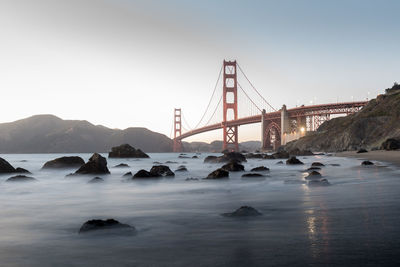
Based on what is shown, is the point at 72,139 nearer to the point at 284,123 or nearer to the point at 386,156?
the point at 284,123

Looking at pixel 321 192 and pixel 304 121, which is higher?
pixel 304 121

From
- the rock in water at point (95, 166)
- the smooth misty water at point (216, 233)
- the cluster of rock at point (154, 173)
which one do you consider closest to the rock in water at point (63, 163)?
the rock in water at point (95, 166)

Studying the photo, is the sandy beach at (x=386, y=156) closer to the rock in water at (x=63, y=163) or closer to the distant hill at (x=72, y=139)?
the rock in water at (x=63, y=163)

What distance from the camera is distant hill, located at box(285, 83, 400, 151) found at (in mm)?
45188

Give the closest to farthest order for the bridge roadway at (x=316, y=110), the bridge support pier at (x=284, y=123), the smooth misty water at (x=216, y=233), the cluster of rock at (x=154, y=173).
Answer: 1. the smooth misty water at (x=216, y=233)
2. the cluster of rock at (x=154, y=173)
3. the bridge roadway at (x=316, y=110)
4. the bridge support pier at (x=284, y=123)

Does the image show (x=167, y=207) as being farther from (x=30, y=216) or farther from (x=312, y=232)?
(x=312, y=232)

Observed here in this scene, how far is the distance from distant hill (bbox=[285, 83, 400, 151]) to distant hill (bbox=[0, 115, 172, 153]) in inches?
3794

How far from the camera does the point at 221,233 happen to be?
4086 millimetres

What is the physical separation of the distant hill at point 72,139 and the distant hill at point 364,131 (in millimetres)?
96375

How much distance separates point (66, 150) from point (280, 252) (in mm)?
157563

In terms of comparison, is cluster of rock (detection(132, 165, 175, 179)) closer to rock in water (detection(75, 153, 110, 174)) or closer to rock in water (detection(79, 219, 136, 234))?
rock in water (detection(75, 153, 110, 174))

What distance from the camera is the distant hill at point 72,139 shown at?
153500mm

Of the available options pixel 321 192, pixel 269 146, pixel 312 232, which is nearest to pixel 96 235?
pixel 312 232

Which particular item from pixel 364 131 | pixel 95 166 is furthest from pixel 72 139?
pixel 95 166
